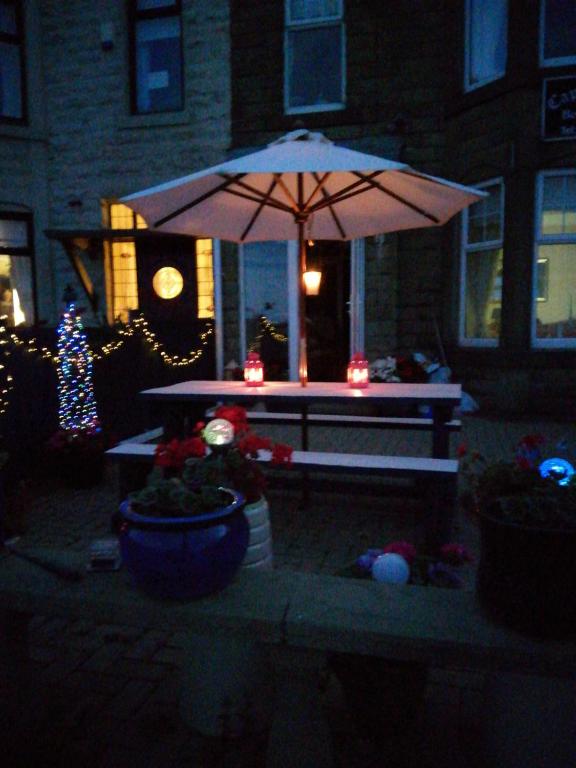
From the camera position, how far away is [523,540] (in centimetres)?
170

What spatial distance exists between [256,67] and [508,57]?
3752 mm

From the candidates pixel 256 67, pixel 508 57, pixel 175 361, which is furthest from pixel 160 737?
pixel 256 67

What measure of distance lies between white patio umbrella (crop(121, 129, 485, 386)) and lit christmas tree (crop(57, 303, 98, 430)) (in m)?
1.67

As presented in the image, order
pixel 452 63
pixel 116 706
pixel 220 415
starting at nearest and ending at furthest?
pixel 116 706 → pixel 220 415 → pixel 452 63

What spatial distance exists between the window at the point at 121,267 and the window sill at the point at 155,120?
1.32 m

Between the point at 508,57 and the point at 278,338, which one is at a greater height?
the point at 508,57

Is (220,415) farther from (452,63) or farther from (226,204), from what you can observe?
(452,63)

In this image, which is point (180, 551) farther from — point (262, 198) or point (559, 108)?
point (559, 108)

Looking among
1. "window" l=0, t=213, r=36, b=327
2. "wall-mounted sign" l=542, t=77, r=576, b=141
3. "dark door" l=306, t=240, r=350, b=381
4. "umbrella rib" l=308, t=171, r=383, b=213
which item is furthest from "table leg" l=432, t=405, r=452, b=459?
"window" l=0, t=213, r=36, b=327

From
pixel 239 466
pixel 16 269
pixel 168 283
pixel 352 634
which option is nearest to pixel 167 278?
pixel 168 283

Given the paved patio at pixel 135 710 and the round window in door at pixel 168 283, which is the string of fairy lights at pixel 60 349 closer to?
the round window in door at pixel 168 283

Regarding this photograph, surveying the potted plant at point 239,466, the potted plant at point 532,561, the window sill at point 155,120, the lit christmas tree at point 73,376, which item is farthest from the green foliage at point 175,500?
the window sill at point 155,120

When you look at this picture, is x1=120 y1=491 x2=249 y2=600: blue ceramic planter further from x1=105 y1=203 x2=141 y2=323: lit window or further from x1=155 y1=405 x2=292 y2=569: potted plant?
x1=105 y1=203 x2=141 y2=323: lit window

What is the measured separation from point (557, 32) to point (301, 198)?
572 centimetres
